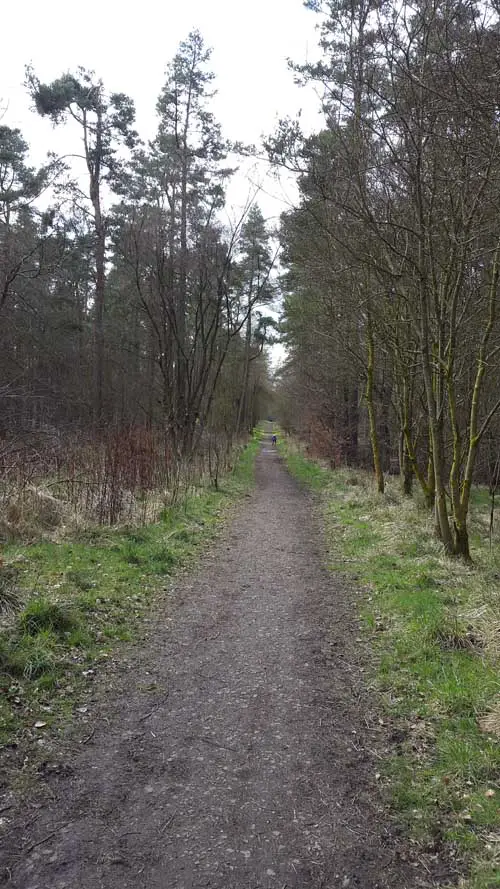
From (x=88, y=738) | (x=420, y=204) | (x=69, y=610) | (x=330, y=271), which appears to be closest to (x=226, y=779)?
(x=88, y=738)

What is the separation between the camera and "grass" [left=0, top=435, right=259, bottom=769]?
3.99 meters

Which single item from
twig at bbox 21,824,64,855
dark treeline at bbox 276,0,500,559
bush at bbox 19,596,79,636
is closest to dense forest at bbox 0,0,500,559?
dark treeline at bbox 276,0,500,559

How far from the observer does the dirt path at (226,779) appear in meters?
2.62

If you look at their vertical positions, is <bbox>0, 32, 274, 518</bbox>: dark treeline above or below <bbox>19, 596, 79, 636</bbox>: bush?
above

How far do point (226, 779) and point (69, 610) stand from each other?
8.32ft

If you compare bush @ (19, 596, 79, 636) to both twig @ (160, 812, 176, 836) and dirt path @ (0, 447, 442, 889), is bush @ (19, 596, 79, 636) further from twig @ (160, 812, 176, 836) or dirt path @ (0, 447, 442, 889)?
twig @ (160, 812, 176, 836)

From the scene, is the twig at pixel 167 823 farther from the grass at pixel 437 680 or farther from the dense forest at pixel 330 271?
the dense forest at pixel 330 271

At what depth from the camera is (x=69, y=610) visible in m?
5.29

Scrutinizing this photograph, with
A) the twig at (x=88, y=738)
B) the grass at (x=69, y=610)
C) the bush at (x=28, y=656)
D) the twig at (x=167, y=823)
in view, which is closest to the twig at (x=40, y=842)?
the twig at (x=167, y=823)

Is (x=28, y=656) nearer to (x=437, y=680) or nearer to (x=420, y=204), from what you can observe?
(x=437, y=680)

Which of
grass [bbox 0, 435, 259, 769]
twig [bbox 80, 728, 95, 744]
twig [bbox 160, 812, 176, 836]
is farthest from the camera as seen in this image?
grass [bbox 0, 435, 259, 769]

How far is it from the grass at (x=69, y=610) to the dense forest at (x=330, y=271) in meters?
1.24

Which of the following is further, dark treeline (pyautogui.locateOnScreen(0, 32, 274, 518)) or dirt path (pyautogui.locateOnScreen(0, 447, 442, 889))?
dark treeline (pyautogui.locateOnScreen(0, 32, 274, 518))

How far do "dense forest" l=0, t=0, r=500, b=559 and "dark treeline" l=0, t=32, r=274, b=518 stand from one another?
95mm
